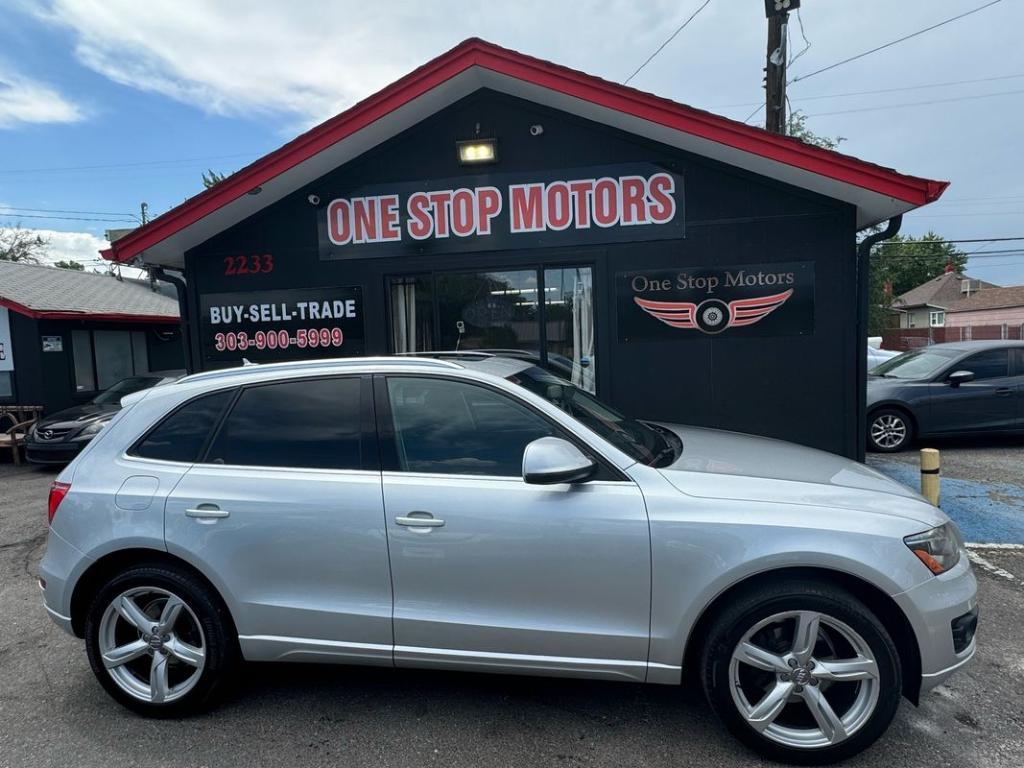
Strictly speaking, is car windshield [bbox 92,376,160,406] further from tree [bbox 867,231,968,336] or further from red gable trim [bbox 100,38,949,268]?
tree [bbox 867,231,968,336]

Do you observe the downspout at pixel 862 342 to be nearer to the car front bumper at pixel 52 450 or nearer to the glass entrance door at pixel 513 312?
the glass entrance door at pixel 513 312

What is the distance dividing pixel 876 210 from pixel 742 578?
466cm

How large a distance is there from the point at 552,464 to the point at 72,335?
1447cm

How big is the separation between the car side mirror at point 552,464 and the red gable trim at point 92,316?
13.4 metres

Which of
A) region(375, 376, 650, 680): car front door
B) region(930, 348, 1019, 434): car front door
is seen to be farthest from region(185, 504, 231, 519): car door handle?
region(930, 348, 1019, 434): car front door

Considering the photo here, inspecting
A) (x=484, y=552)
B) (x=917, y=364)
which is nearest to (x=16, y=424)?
(x=484, y=552)

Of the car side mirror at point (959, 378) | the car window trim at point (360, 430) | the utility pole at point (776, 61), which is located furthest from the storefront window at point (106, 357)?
the car side mirror at point (959, 378)

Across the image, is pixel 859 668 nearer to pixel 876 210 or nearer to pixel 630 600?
pixel 630 600

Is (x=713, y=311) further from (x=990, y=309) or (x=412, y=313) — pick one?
(x=990, y=309)

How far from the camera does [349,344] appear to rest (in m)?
6.66

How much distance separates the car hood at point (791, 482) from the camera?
103 inches

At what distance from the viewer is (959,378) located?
8422 millimetres

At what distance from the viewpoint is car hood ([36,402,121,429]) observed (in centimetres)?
998

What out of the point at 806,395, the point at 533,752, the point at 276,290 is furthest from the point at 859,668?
the point at 276,290
